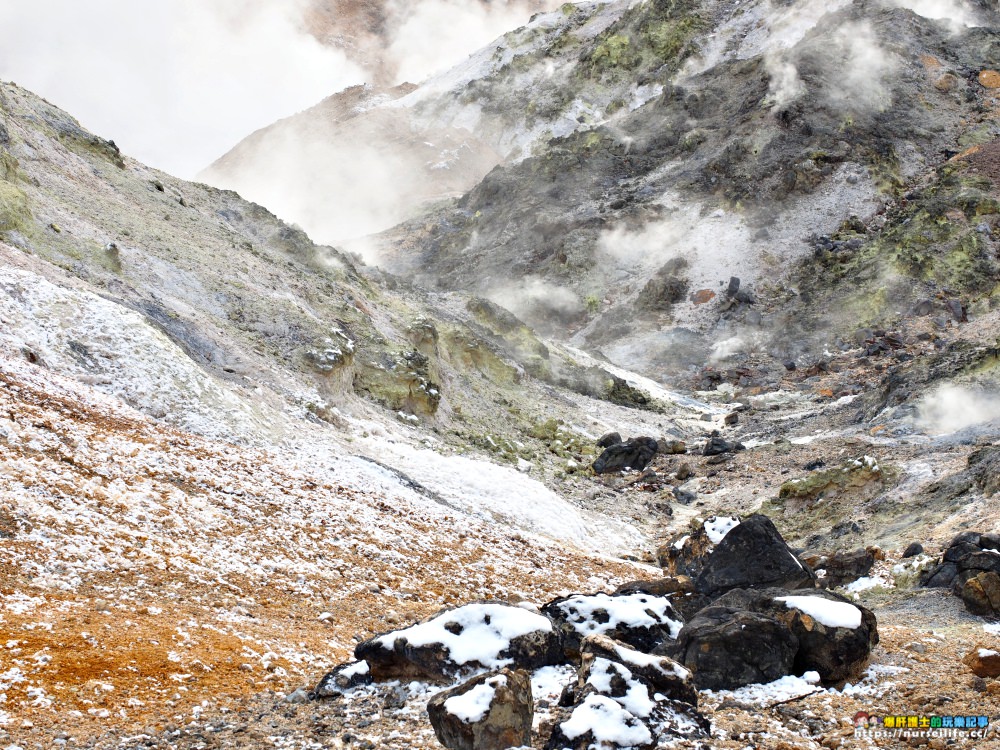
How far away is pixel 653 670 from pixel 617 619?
2020 mm

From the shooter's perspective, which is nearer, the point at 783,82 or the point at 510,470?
the point at 510,470

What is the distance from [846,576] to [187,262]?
73.4ft

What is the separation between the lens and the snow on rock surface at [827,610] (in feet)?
29.5

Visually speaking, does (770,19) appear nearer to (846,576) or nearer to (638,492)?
(638,492)

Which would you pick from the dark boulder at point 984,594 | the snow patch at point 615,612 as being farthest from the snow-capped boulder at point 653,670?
the dark boulder at point 984,594

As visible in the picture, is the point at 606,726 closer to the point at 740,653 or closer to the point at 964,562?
the point at 740,653

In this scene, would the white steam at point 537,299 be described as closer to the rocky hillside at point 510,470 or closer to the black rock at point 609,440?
the rocky hillside at point 510,470

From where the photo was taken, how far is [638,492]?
2709 centimetres

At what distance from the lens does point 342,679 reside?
8.58 metres

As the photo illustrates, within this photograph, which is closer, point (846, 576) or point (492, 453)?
point (846, 576)

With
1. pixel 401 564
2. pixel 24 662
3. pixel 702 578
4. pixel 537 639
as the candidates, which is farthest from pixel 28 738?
pixel 702 578

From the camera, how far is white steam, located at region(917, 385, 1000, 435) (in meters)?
25.9

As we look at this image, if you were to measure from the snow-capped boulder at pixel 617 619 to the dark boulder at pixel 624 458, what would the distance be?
1944 centimetres

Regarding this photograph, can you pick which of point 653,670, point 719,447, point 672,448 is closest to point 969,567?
point 653,670
